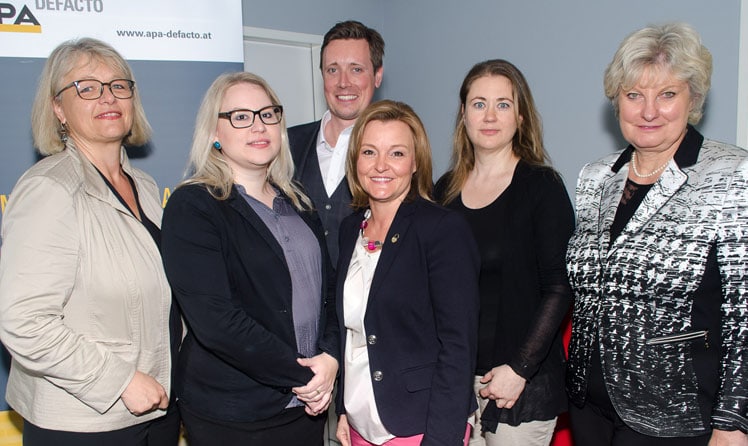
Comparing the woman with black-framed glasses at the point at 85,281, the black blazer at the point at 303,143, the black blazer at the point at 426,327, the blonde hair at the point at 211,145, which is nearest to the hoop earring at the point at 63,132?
the woman with black-framed glasses at the point at 85,281

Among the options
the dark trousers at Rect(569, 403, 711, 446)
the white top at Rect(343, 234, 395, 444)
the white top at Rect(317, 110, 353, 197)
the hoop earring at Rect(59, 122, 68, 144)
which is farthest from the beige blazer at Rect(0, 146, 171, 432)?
the dark trousers at Rect(569, 403, 711, 446)

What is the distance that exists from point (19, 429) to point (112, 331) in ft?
4.67

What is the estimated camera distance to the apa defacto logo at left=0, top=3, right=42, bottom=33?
8.10 ft

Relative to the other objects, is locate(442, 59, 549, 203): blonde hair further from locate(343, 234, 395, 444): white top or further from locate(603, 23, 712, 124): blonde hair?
locate(343, 234, 395, 444): white top

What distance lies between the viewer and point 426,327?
1648mm

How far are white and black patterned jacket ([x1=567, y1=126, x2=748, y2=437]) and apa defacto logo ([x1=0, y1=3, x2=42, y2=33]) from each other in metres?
2.53

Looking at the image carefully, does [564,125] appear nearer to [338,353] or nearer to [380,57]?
[380,57]

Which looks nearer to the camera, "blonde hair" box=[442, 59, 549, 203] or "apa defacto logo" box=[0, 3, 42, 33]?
"blonde hair" box=[442, 59, 549, 203]

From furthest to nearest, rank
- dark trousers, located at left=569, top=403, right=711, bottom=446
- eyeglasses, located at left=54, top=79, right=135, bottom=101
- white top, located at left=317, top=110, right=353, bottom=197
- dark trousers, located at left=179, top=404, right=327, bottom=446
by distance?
white top, located at left=317, top=110, right=353, bottom=197
eyeglasses, located at left=54, top=79, right=135, bottom=101
dark trousers, located at left=179, top=404, right=327, bottom=446
dark trousers, located at left=569, top=403, right=711, bottom=446

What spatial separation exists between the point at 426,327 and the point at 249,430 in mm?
626

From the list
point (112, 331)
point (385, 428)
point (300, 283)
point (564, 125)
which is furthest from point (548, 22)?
point (112, 331)

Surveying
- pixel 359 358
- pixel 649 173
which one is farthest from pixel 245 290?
pixel 649 173

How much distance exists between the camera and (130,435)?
5.73 ft

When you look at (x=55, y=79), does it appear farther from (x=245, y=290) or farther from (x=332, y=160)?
(x=332, y=160)
